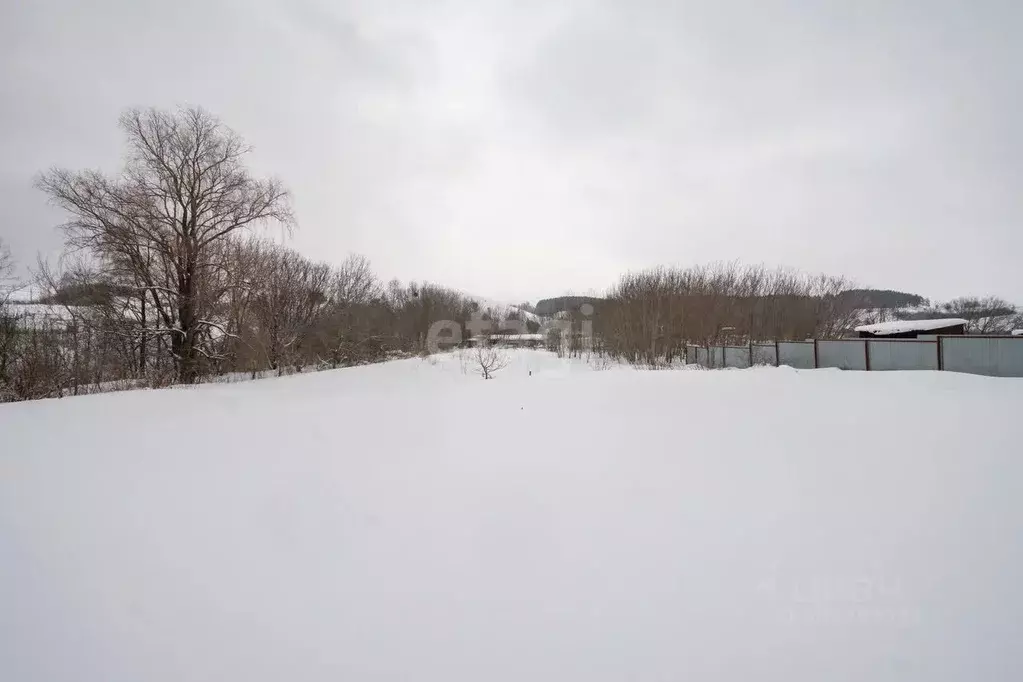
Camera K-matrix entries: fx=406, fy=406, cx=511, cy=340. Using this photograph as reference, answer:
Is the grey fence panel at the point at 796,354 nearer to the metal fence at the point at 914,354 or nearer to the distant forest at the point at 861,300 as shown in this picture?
the metal fence at the point at 914,354

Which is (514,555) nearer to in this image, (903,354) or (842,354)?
(903,354)

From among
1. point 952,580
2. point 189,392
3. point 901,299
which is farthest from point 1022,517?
point 901,299

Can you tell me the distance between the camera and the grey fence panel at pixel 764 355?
17.6 metres

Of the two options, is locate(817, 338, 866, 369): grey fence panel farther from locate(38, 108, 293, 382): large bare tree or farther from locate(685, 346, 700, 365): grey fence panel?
locate(38, 108, 293, 382): large bare tree

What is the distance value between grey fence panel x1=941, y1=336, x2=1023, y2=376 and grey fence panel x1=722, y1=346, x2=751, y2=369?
25.1ft

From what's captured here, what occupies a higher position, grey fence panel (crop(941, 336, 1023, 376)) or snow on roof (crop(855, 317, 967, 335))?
snow on roof (crop(855, 317, 967, 335))

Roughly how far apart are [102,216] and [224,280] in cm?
338

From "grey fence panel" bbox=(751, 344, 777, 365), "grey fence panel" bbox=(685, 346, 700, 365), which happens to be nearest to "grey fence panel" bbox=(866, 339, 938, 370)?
"grey fence panel" bbox=(751, 344, 777, 365)

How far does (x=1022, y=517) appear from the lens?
3016 millimetres

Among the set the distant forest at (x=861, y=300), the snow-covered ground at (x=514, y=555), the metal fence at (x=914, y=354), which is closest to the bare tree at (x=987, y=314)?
the distant forest at (x=861, y=300)

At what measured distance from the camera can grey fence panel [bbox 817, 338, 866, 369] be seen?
13.4 m

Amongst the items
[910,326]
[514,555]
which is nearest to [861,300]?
[910,326]

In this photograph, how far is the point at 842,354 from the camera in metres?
14.0

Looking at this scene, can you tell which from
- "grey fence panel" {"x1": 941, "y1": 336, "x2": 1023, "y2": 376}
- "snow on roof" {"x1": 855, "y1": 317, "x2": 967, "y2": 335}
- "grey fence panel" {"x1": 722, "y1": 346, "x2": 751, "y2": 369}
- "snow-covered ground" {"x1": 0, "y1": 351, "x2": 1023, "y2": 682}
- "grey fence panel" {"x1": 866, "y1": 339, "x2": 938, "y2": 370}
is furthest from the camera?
"snow on roof" {"x1": 855, "y1": 317, "x2": 967, "y2": 335}
